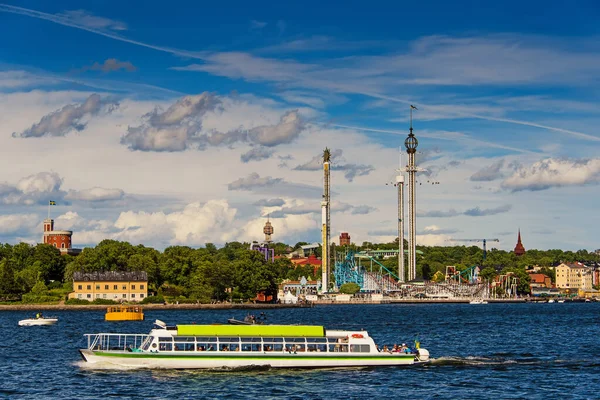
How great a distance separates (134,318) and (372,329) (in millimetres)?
51872

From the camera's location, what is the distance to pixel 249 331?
254ft

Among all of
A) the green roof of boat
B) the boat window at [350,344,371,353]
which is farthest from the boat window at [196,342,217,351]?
the boat window at [350,344,371,353]

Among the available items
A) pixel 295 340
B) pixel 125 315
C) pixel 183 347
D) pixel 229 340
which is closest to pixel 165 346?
pixel 183 347

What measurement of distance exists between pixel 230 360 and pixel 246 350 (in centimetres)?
166

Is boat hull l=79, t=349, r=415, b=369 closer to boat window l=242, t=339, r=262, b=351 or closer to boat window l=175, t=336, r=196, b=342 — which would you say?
boat window l=242, t=339, r=262, b=351

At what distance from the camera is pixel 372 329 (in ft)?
458

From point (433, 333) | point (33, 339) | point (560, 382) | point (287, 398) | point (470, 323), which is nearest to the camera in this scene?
point (287, 398)

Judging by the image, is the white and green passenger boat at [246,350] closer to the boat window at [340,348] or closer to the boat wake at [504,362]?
the boat window at [340,348]

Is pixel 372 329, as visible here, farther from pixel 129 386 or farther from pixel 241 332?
pixel 129 386

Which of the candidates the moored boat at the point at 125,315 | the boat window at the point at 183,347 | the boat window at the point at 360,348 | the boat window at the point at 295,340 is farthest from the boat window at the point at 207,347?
the moored boat at the point at 125,315

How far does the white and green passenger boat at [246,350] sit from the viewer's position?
76.2 meters

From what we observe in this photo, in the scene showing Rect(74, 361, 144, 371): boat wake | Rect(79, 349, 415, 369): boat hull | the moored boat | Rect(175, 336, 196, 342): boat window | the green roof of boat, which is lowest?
Rect(74, 361, 144, 371): boat wake

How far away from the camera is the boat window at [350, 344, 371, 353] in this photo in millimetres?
77875

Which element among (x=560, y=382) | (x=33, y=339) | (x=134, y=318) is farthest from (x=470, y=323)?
(x=560, y=382)
